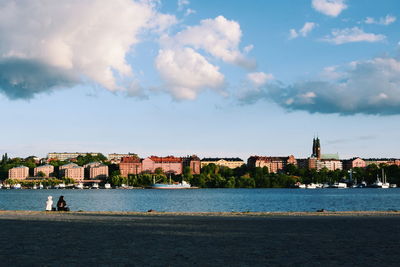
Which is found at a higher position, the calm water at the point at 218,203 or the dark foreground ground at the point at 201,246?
the dark foreground ground at the point at 201,246

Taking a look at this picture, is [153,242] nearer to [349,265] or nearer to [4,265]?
[4,265]

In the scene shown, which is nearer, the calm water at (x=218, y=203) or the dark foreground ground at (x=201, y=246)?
the dark foreground ground at (x=201, y=246)

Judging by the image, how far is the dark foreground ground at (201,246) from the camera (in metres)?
10.7

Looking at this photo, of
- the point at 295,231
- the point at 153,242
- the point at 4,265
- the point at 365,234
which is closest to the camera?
the point at 4,265

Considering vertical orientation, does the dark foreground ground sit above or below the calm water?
above

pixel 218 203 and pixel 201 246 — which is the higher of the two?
pixel 201 246

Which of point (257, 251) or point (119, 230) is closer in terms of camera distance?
point (257, 251)

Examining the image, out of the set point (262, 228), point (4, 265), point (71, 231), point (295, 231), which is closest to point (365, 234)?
point (295, 231)

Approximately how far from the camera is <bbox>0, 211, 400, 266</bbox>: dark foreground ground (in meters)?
10.7

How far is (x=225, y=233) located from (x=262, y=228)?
7.78 ft

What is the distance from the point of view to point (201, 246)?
13273 mm

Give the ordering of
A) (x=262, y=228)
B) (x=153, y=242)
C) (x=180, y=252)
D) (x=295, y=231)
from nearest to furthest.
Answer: (x=180, y=252), (x=153, y=242), (x=295, y=231), (x=262, y=228)

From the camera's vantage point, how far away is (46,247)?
1299cm

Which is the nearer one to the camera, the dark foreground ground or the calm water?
the dark foreground ground
